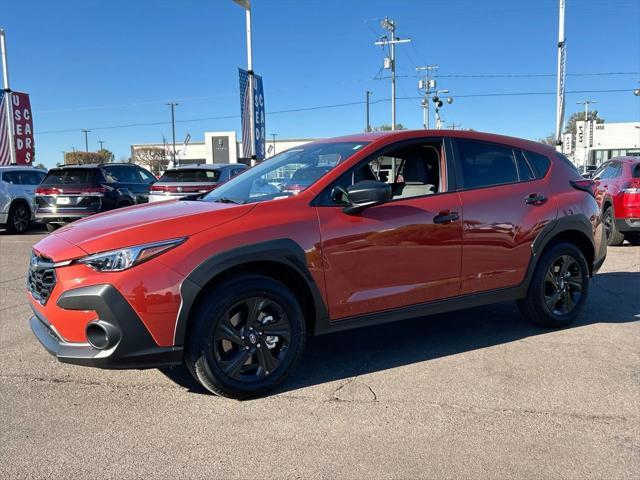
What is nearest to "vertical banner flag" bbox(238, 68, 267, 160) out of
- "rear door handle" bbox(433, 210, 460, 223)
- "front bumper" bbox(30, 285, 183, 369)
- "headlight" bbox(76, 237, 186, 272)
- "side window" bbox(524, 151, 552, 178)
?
"side window" bbox(524, 151, 552, 178)

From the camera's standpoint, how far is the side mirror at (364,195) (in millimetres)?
3857

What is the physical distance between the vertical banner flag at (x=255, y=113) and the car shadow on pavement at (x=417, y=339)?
14083mm

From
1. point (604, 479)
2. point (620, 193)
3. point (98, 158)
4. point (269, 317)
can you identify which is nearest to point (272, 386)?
point (269, 317)

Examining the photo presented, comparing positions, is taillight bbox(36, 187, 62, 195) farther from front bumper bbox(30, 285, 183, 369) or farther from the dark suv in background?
front bumper bbox(30, 285, 183, 369)

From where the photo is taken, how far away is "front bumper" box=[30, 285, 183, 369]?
3.26 m

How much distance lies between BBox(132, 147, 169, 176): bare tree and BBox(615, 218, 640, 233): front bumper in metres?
78.8

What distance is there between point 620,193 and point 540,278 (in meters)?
6.44

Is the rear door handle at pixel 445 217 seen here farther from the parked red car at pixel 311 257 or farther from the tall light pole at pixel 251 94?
the tall light pole at pixel 251 94

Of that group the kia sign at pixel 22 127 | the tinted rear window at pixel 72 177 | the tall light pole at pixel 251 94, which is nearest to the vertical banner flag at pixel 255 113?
the tall light pole at pixel 251 94

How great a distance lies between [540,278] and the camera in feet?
16.5

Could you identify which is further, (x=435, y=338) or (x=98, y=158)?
(x=98, y=158)

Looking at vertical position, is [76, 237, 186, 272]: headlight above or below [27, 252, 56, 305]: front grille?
above

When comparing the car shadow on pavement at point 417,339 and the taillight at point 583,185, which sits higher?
the taillight at point 583,185

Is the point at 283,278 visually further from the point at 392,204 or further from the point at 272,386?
the point at 392,204
